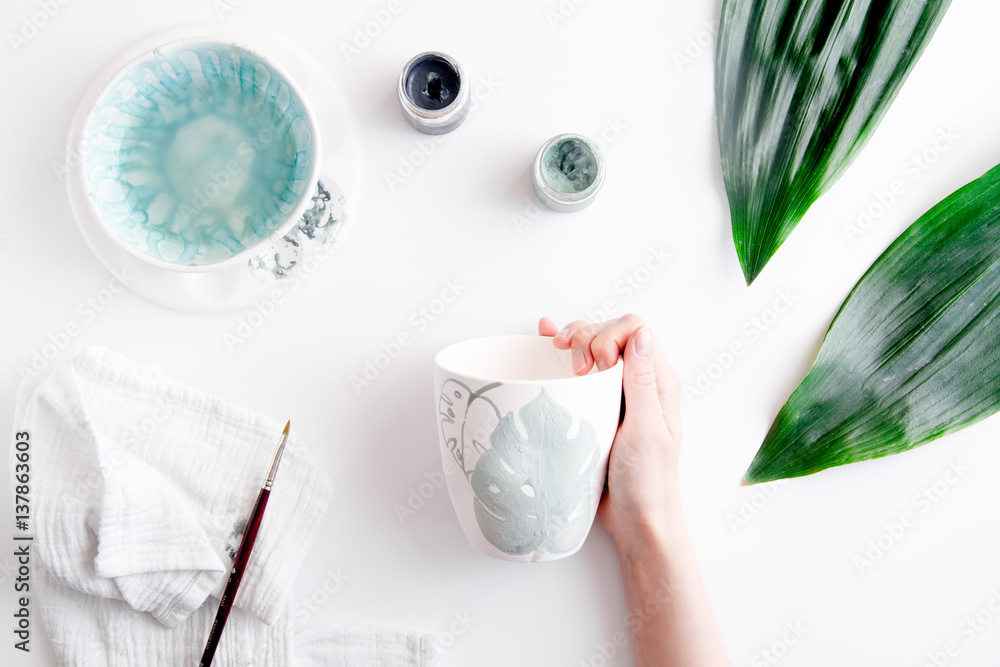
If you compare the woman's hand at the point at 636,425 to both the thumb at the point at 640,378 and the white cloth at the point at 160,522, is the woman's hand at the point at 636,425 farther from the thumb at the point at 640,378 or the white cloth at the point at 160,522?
the white cloth at the point at 160,522

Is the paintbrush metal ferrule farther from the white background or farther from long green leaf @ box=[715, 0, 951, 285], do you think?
long green leaf @ box=[715, 0, 951, 285]

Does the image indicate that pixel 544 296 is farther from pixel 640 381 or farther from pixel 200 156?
pixel 200 156

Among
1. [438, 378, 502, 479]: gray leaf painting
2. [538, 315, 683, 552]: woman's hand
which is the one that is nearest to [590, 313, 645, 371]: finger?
[538, 315, 683, 552]: woman's hand

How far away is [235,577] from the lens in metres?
0.59

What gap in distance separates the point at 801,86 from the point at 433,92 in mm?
424

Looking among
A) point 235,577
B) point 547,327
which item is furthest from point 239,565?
point 547,327

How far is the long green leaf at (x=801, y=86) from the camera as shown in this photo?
24.7 inches

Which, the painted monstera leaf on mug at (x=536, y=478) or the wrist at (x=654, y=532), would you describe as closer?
the painted monstera leaf on mug at (x=536, y=478)

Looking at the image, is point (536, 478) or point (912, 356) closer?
point (536, 478)

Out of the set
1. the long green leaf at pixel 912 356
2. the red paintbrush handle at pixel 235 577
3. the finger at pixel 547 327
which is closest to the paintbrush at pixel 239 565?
the red paintbrush handle at pixel 235 577

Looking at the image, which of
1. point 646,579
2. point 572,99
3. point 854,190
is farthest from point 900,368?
point 572,99

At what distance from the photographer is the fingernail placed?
1.80 feet

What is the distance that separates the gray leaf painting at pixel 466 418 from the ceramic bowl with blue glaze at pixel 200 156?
0.25m

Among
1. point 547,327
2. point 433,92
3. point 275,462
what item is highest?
point 433,92
